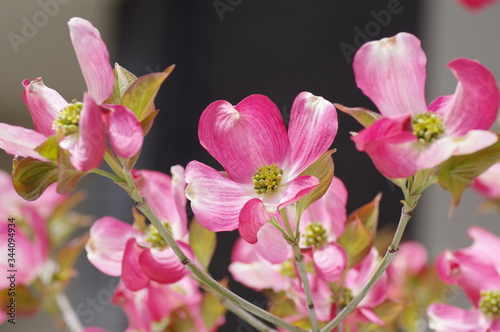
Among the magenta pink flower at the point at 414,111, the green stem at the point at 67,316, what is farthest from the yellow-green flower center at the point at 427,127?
the green stem at the point at 67,316

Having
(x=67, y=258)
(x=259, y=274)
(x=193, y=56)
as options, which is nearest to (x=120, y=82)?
(x=259, y=274)

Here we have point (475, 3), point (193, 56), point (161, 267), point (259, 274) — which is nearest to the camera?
point (161, 267)

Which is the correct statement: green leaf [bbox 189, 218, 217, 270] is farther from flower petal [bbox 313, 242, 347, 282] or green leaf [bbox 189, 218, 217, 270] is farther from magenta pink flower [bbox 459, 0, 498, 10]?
magenta pink flower [bbox 459, 0, 498, 10]

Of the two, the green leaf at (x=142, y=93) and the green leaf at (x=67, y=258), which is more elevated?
the green leaf at (x=142, y=93)

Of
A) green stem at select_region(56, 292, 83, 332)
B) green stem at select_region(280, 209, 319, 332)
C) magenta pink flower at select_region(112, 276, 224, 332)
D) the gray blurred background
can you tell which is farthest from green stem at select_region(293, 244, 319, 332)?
the gray blurred background

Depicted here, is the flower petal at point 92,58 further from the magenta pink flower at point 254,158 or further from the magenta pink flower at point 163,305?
the magenta pink flower at point 163,305

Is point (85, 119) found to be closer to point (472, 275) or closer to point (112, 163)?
point (112, 163)
